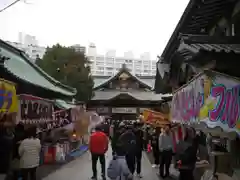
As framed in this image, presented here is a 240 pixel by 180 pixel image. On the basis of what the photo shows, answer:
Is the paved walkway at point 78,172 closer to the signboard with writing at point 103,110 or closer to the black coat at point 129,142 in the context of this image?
the black coat at point 129,142

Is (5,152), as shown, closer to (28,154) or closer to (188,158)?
(28,154)

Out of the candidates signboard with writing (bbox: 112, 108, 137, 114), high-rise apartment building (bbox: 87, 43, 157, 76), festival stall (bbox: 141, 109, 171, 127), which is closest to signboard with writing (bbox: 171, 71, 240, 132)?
festival stall (bbox: 141, 109, 171, 127)

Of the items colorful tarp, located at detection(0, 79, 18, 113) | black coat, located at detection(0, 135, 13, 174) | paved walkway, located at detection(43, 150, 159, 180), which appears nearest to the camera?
colorful tarp, located at detection(0, 79, 18, 113)

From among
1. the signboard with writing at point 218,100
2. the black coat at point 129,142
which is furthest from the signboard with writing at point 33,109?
the signboard with writing at point 218,100

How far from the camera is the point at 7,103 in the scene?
7805mm

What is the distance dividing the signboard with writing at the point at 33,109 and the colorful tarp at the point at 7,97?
1607 millimetres

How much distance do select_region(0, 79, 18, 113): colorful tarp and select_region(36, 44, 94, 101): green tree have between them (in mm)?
14890

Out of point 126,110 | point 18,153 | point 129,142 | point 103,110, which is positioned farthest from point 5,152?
point 103,110

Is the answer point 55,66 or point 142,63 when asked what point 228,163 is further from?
point 142,63

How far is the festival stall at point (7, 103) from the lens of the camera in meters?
7.56

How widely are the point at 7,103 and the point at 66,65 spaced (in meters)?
15.4

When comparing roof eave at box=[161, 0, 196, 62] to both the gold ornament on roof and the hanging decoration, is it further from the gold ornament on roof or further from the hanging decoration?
the gold ornament on roof

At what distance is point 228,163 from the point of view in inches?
314

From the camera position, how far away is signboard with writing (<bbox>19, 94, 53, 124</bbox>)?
10.1 m
